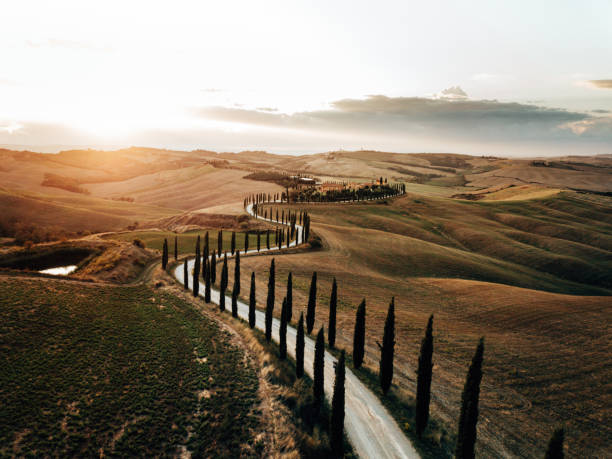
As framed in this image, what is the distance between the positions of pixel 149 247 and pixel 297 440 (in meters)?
64.8

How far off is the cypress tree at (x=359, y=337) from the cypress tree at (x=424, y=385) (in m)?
7.31

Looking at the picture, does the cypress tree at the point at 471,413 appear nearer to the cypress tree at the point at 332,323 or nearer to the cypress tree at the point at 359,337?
the cypress tree at the point at 359,337

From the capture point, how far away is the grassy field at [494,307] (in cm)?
2506

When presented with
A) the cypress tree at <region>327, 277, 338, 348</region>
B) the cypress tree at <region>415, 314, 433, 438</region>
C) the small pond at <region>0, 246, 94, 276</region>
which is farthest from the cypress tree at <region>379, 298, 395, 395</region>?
the small pond at <region>0, 246, 94, 276</region>

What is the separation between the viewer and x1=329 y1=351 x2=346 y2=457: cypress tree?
22219mm

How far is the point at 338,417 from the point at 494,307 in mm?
32934

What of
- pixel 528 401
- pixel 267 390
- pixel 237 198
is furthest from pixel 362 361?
pixel 237 198

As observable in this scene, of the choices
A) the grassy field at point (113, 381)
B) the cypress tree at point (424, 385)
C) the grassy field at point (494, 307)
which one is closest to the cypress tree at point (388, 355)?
the grassy field at point (494, 307)

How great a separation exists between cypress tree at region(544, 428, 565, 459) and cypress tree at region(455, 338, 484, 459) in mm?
5176

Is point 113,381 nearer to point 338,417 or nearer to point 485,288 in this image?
point 338,417

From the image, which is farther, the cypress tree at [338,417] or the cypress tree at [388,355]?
the cypress tree at [388,355]

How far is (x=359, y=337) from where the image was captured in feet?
102

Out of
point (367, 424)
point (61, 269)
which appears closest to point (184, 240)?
point (61, 269)

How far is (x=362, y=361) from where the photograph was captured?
32.3m
